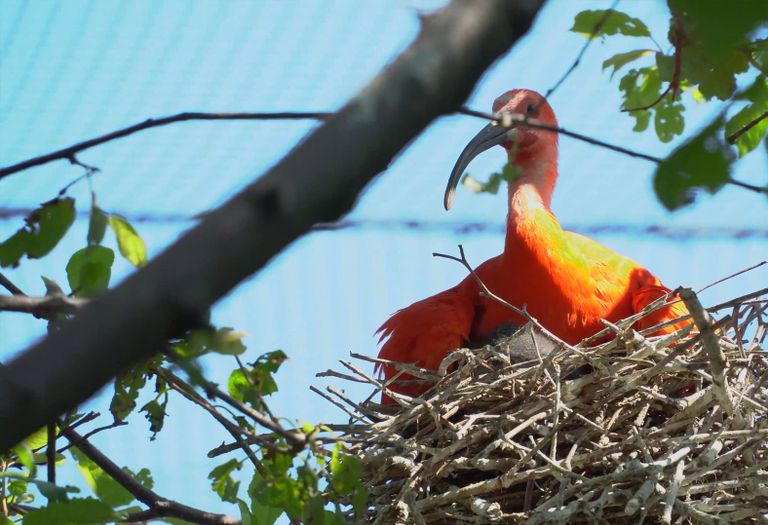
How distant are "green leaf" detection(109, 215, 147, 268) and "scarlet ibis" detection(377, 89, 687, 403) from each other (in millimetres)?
2105

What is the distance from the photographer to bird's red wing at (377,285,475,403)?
3.93 m

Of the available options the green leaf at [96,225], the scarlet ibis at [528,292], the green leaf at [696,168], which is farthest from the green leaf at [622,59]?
the green leaf at [696,168]

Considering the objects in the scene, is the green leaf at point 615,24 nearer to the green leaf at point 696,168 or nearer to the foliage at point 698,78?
the foliage at point 698,78

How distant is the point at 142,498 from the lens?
2506 mm

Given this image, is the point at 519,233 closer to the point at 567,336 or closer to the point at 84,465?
the point at 567,336

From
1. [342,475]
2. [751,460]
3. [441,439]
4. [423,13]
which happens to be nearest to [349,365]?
[441,439]

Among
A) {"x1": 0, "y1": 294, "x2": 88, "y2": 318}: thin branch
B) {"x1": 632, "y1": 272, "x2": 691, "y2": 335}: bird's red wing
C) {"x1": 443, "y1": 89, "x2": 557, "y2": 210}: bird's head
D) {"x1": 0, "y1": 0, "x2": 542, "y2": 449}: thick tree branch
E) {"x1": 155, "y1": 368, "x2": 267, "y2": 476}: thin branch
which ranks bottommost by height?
{"x1": 0, "y1": 0, "x2": 542, "y2": 449}: thick tree branch

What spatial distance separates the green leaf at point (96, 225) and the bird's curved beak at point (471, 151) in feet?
8.69

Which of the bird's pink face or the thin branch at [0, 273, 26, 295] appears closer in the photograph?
the thin branch at [0, 273, 26, 295]

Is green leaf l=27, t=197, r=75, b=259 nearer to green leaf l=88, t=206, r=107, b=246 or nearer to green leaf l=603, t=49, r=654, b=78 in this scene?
green leaf l=88, t=206, r=107, b=246

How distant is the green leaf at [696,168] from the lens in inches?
45.9

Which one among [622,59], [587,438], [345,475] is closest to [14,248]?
[345,475]

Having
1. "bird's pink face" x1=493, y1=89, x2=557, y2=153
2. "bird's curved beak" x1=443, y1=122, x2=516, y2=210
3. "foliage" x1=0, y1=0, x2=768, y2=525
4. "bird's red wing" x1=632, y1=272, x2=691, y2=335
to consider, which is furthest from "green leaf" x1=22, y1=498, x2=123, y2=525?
"bird's pink face" x1=493, y1=89, x2=557, y2=153

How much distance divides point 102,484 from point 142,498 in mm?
93
